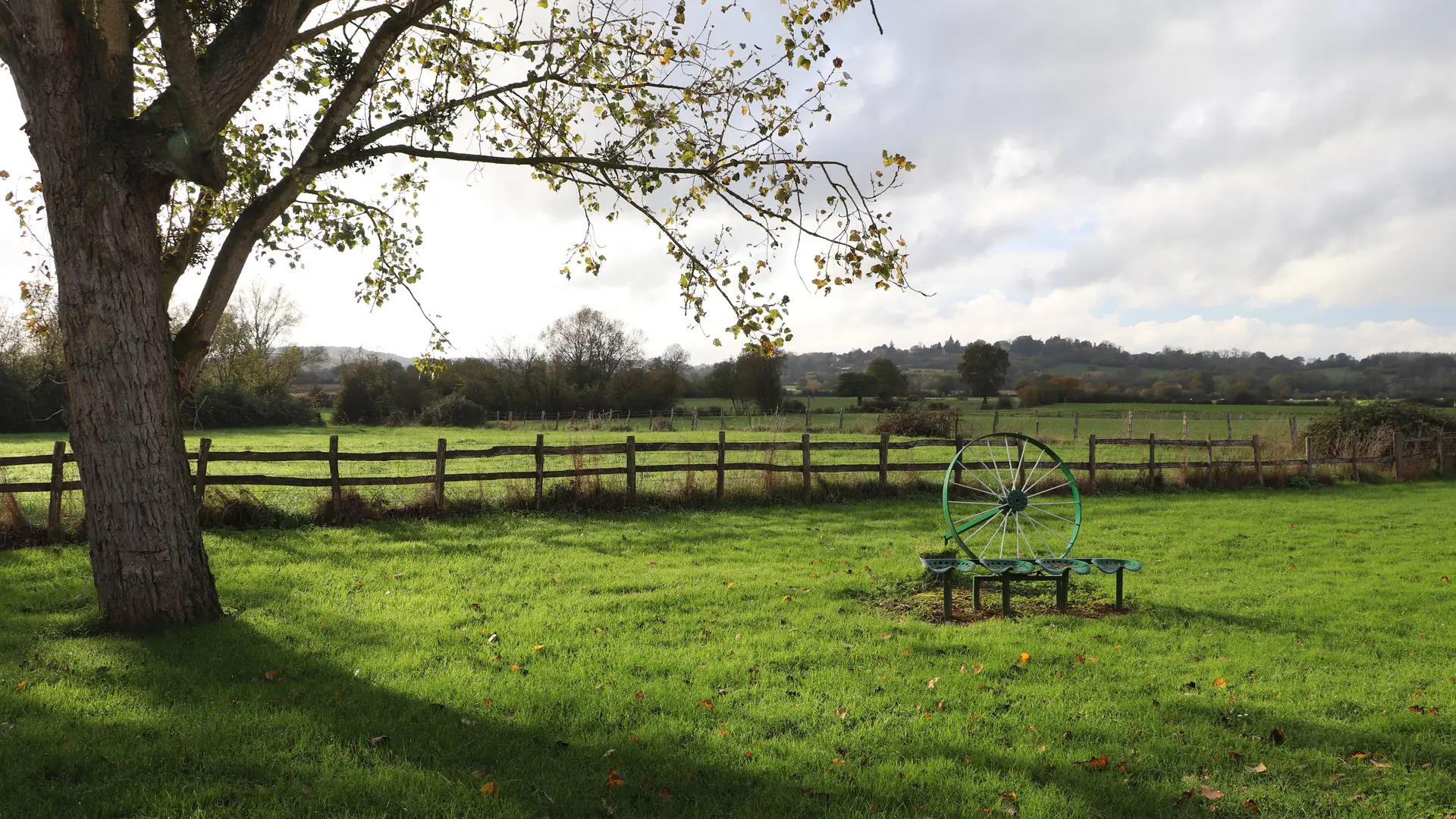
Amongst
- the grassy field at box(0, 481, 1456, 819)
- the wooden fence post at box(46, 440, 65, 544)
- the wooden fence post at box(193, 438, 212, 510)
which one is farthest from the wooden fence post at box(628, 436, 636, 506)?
the wooden fence post at box(46, 440, 65, 544)

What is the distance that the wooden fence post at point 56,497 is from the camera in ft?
33.3

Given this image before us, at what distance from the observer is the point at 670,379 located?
196 ft

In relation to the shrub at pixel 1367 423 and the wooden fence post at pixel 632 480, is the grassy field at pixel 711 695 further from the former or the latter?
the shrub at pixel 1367 423

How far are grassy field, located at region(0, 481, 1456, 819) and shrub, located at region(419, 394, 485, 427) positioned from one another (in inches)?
1659

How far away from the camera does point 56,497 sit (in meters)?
10.3

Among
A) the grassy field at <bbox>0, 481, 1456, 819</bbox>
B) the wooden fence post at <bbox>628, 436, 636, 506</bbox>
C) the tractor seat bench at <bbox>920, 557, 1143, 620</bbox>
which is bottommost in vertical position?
the grassy field at <bbox>0, 481, 1456, 819</bbox>

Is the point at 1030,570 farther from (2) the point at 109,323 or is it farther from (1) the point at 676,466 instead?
(2) the point at 109,323

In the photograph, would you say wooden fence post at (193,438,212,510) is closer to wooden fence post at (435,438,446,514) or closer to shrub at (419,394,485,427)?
wooden fence post at (435,438,446,514)

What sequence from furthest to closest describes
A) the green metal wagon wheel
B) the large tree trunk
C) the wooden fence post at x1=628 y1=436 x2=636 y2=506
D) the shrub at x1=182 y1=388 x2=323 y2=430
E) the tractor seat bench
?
1. the shrub at x1=182 y1=388 x2=323 y2=430
2. the wooden fence post at x1=628 y1=436 x2=636 y2=506
3. the green metal wagon wheel
4. the tractor seat bench
5. the large tree trunk

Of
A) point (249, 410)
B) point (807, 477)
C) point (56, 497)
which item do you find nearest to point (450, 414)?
point (249, 410)

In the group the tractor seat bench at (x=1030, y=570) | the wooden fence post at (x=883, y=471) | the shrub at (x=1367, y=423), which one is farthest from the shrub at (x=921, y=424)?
the tractor seat bench at (x=1030, y=570)

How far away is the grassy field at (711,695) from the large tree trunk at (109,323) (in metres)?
0.73

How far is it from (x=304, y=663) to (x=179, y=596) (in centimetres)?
169

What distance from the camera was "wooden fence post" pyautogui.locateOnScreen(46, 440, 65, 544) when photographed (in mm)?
10148
